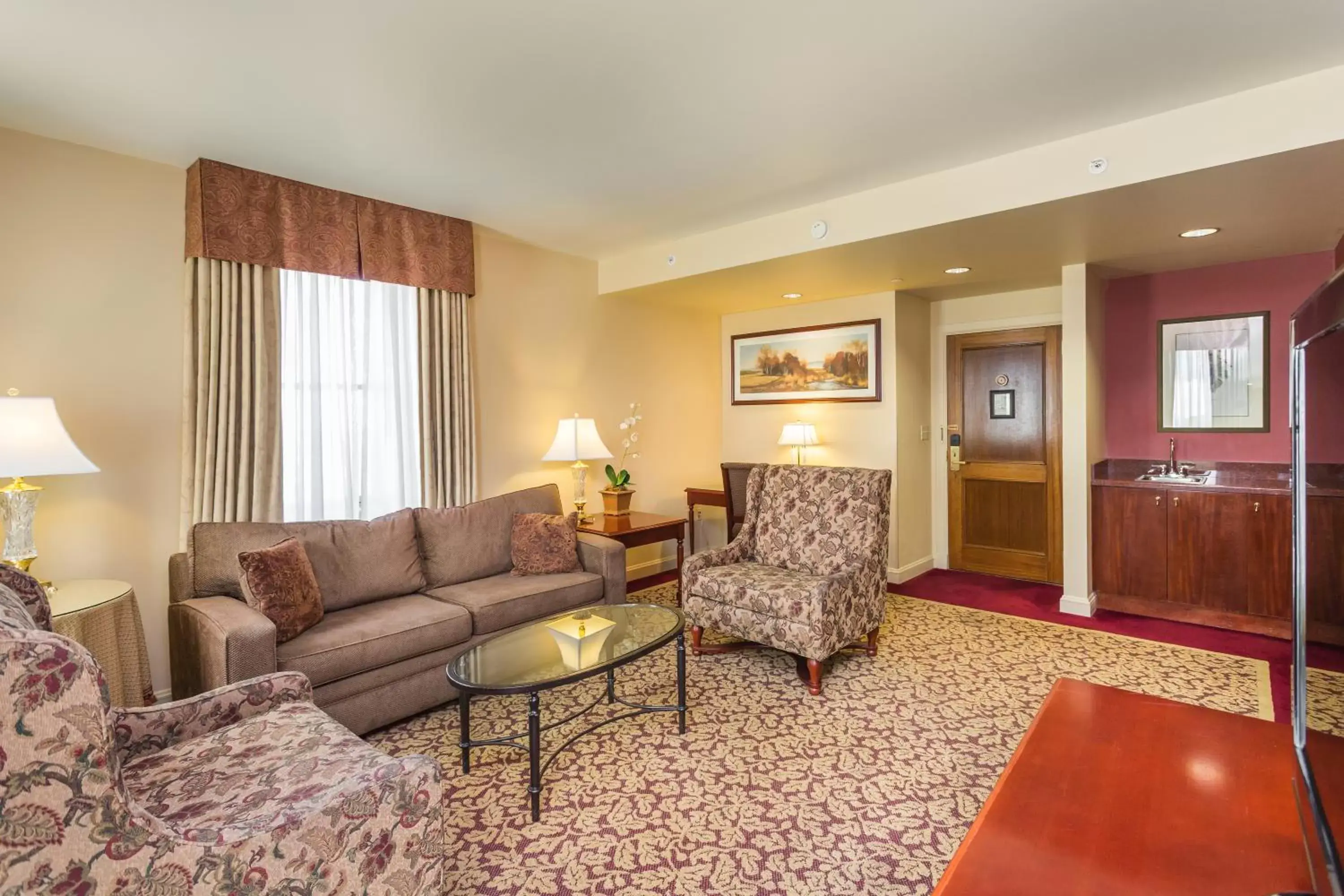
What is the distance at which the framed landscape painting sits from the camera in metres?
5.19

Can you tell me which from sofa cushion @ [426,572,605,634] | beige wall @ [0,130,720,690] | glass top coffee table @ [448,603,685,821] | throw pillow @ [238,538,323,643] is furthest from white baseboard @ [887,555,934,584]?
beige wall @ [0,130,720,690]

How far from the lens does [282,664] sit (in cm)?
254

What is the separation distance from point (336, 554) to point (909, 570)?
413 centimetres

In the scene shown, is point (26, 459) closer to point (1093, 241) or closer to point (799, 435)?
point (799, 435)

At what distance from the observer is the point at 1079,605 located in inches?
169

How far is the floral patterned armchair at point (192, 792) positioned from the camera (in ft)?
3.53

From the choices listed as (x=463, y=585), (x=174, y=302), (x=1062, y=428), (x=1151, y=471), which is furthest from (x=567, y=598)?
(x=1151, y=471)

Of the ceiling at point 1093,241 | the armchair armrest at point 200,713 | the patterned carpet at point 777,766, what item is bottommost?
the patterned carpet at point 777,766

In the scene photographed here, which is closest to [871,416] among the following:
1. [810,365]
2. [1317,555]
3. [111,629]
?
[810,365]

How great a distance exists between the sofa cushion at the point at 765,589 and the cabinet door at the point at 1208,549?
8.00ft

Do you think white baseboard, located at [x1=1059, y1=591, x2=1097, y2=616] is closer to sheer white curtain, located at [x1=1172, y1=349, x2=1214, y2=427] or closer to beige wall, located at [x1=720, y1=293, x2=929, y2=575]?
beige wall, located at [x1=720, y1=293, x2=929, y2=575]

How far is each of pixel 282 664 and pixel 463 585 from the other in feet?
3.50

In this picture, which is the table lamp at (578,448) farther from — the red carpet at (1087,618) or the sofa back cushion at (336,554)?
the red carpet at (1087,618)

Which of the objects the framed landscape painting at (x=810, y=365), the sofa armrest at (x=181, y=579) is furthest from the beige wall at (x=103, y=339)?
the framed landscape painting at (x=810, y=365)
